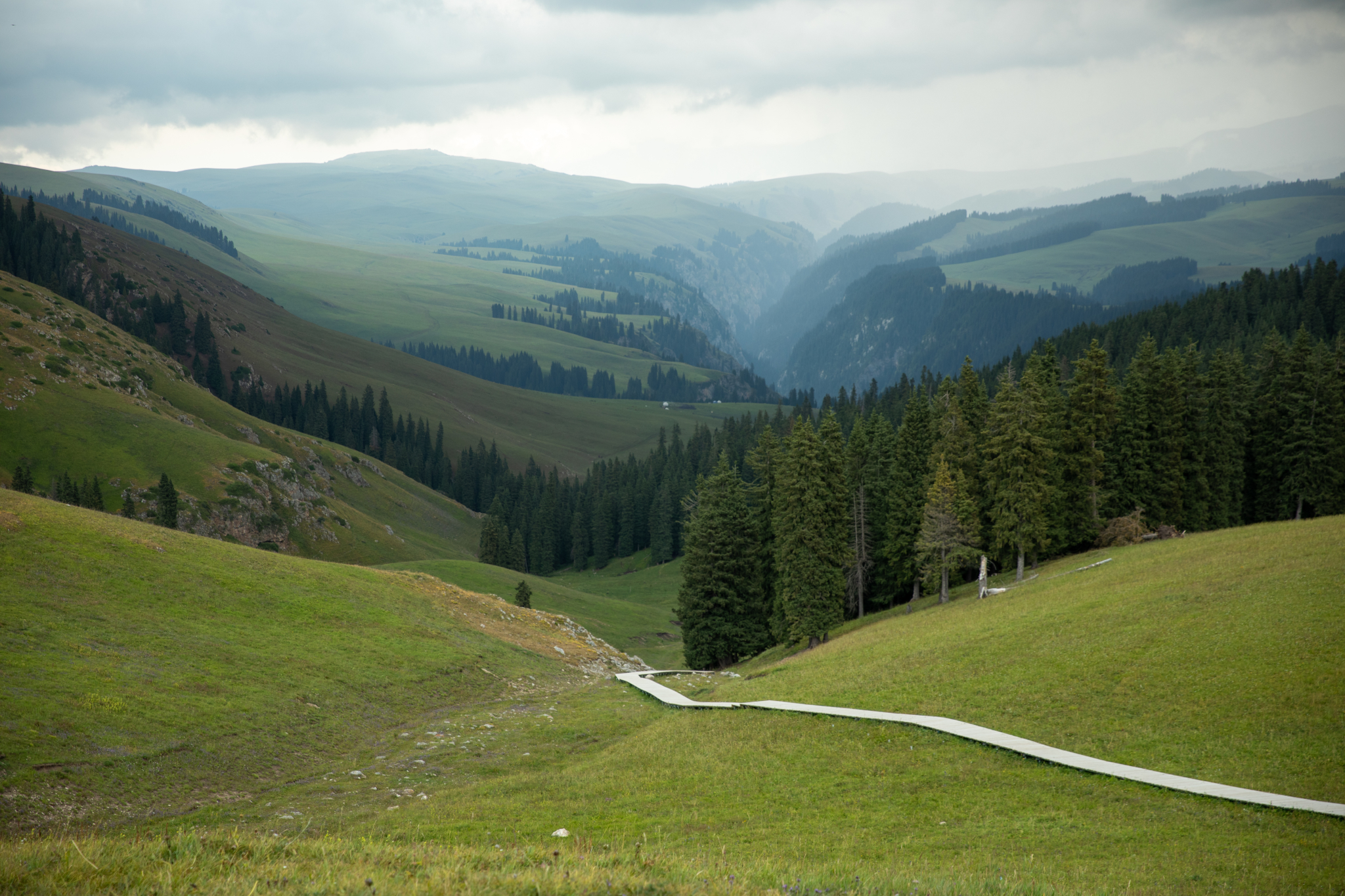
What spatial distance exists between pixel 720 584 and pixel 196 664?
43.7 meters

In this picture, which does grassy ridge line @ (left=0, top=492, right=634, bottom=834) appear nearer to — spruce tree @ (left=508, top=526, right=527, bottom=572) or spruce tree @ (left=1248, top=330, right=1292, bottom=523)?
spruce tree @ (left=1248, top=330, right=1292, bottom=523)

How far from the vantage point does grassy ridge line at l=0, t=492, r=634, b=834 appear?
2477 centimetres

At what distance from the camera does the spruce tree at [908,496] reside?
69.3 metres

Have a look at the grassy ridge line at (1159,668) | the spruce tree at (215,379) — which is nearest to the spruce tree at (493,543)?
the grassy ridge line at (1159,668)

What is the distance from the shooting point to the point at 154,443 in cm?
10275

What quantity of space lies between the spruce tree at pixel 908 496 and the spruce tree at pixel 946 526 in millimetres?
5061

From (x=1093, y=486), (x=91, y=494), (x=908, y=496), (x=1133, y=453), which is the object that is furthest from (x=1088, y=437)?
(x=91, y=494)

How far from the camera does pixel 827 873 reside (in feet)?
52.1

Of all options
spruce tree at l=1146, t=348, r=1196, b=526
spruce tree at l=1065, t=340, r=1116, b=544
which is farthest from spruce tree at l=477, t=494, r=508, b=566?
spruce tree at l=1146, t=348, r=1196, b=526

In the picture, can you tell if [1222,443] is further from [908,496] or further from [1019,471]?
[908,496]

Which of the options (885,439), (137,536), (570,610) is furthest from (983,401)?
(137,536)

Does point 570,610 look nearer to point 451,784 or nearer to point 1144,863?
point 451,784

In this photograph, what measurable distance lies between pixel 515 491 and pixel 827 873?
181 metres

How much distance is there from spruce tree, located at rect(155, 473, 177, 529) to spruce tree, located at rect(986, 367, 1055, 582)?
8688 cm
